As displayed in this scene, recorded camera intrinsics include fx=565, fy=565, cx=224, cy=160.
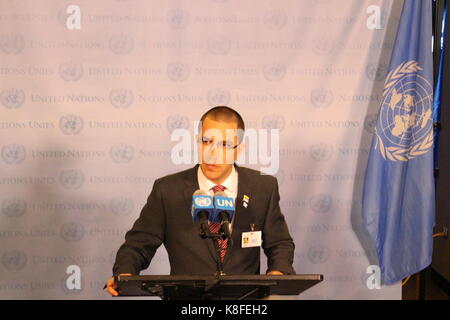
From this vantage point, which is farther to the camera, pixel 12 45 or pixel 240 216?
pixel 12 45

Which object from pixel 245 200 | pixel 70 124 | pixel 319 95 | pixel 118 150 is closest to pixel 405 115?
pixel 319 95

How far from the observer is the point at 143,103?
187 inches

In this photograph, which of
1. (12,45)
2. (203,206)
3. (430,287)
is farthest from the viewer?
(430,287)

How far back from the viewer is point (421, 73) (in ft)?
14.9

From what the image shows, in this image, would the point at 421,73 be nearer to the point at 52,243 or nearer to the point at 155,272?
the point at 155,272

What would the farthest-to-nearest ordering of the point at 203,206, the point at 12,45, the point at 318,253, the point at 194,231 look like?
the point at 318,253
the point at 12,45
the point at 194,231
the point at 203,206

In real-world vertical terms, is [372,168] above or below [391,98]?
below

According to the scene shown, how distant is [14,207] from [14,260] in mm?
451

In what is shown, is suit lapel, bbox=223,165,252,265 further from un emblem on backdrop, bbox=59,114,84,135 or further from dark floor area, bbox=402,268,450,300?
dark floor area, bbox=402,268,450,300

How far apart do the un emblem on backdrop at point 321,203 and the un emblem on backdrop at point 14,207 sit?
2.44 metres

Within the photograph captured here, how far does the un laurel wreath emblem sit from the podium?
7.72 ft

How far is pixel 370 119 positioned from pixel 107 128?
87.6 inches

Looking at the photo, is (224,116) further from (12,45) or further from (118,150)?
(12,45)

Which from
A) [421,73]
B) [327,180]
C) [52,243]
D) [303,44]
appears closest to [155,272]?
[52,243]
